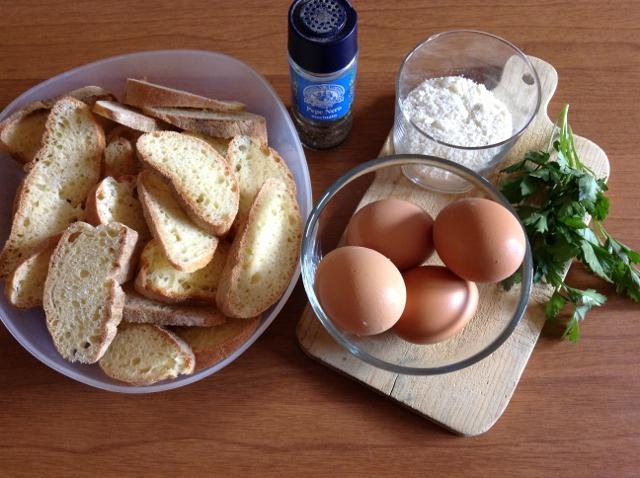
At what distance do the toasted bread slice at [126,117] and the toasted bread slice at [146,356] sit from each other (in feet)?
1.08

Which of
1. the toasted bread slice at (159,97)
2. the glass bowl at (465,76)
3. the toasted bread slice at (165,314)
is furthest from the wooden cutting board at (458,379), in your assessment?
the toasted bread slice at (159,97)

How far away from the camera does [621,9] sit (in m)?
1.26

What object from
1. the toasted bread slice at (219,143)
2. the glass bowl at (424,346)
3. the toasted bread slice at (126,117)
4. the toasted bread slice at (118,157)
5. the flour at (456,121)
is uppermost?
the toasted bread slice at (126,117)

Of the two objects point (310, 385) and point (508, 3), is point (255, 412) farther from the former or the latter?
point (508, 3)

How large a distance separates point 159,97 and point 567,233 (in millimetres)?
705

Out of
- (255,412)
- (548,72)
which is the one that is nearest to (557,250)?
(548,72)

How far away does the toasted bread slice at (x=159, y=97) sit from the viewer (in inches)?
42.1

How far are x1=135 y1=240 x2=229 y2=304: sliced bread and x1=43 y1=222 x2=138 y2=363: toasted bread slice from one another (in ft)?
0.10

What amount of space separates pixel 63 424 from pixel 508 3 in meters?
1.13

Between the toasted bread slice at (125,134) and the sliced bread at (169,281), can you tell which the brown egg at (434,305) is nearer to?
the sliced bread at (169,281)

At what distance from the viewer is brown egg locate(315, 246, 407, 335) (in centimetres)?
85

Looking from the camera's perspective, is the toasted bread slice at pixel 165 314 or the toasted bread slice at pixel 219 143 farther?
the toasted bread slice at pixel 219 143

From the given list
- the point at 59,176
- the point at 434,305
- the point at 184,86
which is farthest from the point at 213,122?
the point at 434,305

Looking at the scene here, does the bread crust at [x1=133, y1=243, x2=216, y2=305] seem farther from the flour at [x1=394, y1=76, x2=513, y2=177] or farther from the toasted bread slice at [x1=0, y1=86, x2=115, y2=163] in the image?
the flour at [x1=394, y1=76, x2=513, y2=177]
